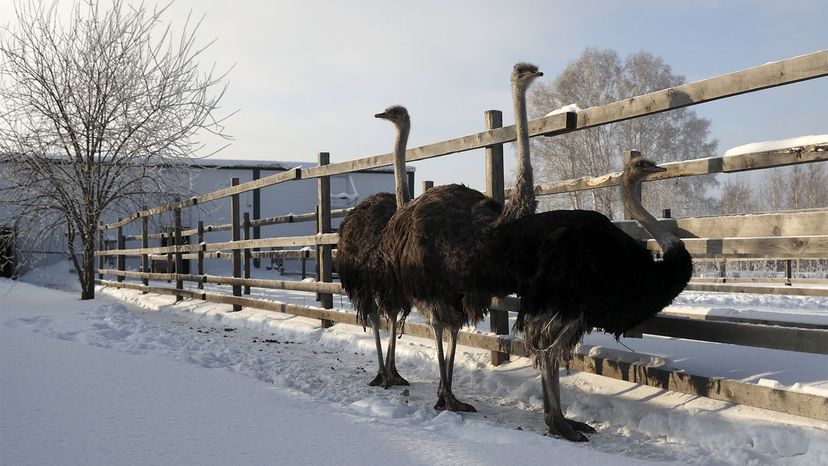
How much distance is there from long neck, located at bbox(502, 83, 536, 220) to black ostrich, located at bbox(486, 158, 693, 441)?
27cm

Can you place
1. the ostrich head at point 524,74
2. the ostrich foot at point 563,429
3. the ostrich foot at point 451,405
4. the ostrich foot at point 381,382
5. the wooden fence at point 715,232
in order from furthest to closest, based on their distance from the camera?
the ostrich foot at point 381,382 < the ostrich head at point 524,74 < the ostrich foot at point 451,405 < the ostrich foot at point 563,429 < the wooden fence at point 715,232

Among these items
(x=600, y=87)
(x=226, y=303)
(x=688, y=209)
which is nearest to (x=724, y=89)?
(x=226, y=303)

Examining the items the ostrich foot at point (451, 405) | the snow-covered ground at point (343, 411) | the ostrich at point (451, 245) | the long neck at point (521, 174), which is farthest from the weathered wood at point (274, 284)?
the long neck at point (521, 174)

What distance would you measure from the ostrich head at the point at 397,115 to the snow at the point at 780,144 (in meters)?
2.64

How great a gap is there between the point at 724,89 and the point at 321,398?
9.47 ft

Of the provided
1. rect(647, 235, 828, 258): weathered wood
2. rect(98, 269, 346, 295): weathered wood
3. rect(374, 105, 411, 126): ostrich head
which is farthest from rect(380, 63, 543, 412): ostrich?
rect(98, 269, 346, 295): weathered wood

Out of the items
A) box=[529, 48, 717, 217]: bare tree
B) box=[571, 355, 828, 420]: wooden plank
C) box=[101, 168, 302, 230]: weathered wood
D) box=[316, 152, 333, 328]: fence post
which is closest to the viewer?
box=[571, 355, 828, 420]: wooden plank

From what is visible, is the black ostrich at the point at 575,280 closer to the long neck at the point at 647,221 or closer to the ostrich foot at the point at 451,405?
the long neck at the point at 647,221

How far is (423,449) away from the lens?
3.30m

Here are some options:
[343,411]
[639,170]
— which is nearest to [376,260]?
[343,411]

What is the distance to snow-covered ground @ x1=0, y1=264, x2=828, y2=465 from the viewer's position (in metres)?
3.20

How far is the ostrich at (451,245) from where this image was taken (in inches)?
173

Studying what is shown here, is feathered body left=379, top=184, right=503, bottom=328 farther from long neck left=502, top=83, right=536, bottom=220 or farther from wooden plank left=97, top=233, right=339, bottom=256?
wooden plank left=97, top=233, right=339, bottom=256

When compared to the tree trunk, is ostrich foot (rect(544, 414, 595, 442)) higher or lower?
lower
